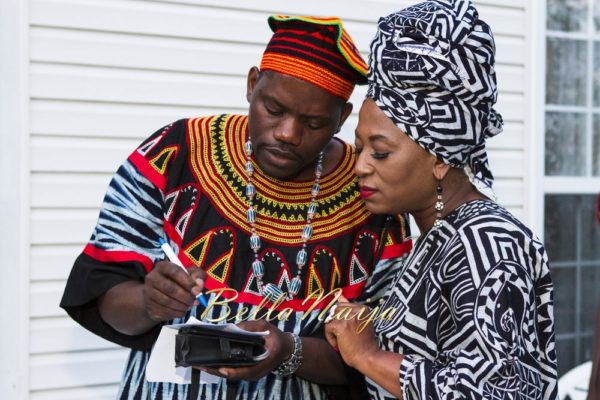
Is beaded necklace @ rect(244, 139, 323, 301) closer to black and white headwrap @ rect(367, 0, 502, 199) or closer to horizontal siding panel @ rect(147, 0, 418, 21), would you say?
black and white headwrap @ rect(367, 0, 502, 199)

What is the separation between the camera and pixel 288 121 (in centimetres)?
248

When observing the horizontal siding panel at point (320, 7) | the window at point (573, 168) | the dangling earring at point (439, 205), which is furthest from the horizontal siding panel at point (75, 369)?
the window at point (573, 168)

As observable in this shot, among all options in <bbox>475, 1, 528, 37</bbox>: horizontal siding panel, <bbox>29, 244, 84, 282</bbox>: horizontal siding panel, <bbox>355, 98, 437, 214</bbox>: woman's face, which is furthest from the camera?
<bbox>475, 1, 528, 37</bbox>: horizontal siding panel

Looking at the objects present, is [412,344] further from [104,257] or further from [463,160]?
[104,257]

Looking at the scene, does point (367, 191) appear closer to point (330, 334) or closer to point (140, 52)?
point (330, 334)

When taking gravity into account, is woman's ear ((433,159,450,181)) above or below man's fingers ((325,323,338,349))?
above

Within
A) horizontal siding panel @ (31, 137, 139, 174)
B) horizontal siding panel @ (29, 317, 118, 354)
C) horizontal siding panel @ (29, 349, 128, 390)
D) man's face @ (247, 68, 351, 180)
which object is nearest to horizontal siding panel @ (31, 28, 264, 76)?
horizontal siding panel @ (31, 137, 139, 174)

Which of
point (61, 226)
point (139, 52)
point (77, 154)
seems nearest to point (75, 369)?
point (61, 226)

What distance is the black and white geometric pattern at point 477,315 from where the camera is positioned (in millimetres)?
1983

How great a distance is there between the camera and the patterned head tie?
2.48 metres

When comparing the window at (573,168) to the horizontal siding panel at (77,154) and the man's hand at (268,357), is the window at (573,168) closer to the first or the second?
the horizontal siding panel at (77,154)

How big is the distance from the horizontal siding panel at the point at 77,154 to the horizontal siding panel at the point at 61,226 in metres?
0.21

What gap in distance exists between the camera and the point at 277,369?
2385 mm

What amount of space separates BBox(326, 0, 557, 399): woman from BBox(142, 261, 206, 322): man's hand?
1.37ft
